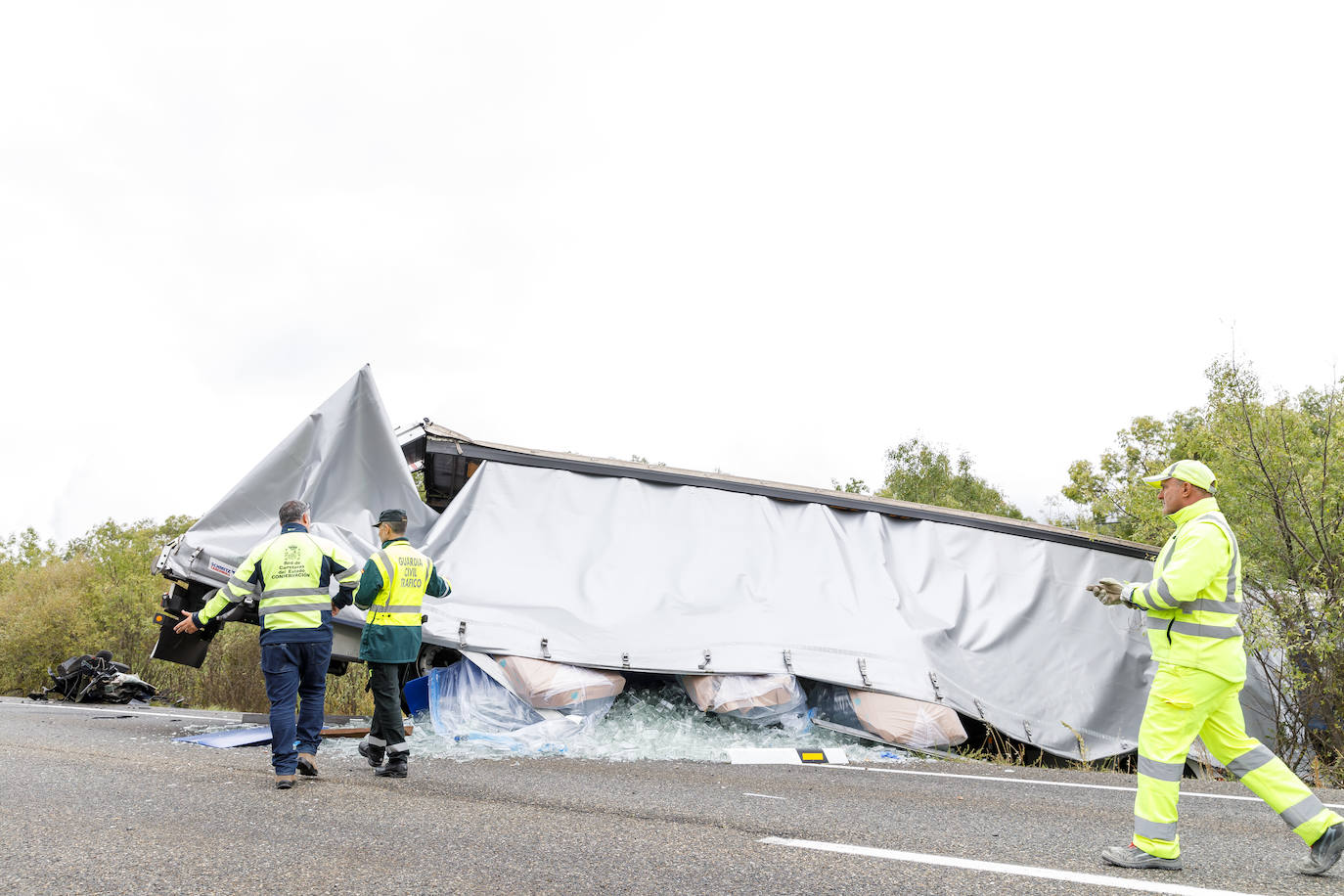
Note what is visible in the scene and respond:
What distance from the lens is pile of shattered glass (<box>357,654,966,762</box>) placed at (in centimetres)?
732

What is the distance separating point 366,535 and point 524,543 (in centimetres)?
150

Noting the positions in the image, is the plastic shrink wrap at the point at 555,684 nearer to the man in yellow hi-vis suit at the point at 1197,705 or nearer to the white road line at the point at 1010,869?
the white road line at the point at 1010,869

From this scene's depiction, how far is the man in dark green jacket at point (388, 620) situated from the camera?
19.6 feet

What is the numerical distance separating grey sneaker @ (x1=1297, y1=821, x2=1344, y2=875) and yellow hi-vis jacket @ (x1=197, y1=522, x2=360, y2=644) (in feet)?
17.8

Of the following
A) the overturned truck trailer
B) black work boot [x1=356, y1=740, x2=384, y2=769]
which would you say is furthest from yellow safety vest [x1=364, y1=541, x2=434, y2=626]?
the overturned truck trailer

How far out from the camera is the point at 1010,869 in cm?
362

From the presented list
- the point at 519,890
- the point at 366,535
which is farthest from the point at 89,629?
the point at 519,890

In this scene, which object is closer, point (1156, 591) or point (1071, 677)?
point (1156, 591)

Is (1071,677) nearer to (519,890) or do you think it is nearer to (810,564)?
(810,564)

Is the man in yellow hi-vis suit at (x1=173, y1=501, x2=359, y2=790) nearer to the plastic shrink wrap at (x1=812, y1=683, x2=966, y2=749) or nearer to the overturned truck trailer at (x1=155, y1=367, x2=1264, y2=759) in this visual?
the overturned truck trailer at (x1=155, y1=367, x2=1264, y2=759)

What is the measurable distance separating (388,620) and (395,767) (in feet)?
3.26

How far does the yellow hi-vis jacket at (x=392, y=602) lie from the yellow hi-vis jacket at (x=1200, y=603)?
4.60 meters

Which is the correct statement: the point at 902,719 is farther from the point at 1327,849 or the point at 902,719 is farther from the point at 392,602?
the point at 392,602

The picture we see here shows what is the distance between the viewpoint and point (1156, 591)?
4012mm
